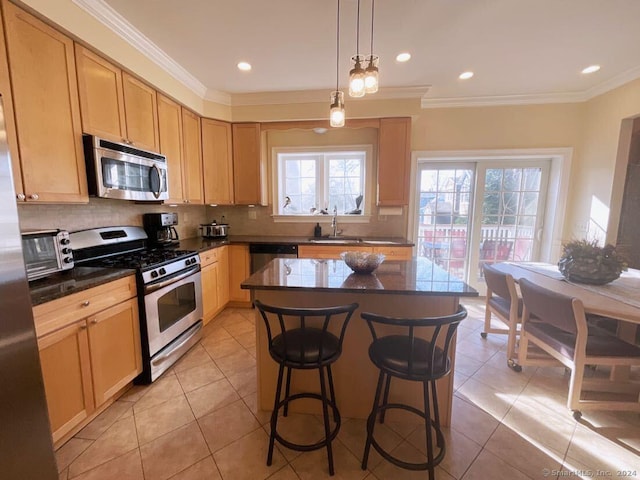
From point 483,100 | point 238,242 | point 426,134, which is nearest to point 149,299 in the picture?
point 238,242

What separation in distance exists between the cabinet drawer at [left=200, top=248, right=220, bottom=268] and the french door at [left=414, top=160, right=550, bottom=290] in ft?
9.02

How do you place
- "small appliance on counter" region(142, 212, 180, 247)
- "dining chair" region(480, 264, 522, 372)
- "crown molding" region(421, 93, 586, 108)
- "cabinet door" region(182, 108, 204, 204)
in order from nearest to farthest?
"dining chair" region(480, 264, 522, 372) < "small appliance on counter" region(142, 212, 180, 247) < "cabinet door" region(182, 108, 204, 204) < "crown molding" region(421, 93, 586, 108)

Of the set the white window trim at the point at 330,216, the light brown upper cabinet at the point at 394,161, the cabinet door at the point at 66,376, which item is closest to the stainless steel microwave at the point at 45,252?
the cabinet door at the point at 66,376

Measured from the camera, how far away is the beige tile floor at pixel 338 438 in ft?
4.56

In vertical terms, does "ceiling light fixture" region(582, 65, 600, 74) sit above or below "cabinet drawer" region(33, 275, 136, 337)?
above

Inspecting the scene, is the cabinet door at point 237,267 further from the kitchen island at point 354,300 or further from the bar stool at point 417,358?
the bar stool at point 417,358

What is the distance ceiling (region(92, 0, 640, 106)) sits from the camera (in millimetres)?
1872

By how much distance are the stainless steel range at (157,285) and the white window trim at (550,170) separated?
2.97 m

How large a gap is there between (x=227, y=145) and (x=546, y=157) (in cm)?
423

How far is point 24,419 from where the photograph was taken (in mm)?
991

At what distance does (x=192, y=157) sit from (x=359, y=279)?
2625mm

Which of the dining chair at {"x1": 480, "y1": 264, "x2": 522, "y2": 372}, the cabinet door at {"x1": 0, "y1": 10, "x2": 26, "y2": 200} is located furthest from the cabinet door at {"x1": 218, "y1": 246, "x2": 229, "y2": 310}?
the dining chair at {"x1": 480, "y1": 264, "x2": 522, "y2": 372}

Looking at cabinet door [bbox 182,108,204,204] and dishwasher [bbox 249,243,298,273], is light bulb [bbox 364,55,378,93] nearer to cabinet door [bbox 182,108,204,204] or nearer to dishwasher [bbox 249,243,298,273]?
dishwasher [bbox 249,243,298,273]

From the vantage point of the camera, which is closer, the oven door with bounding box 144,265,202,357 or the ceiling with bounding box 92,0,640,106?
the ceiling with bounding box 92,0,640,106
